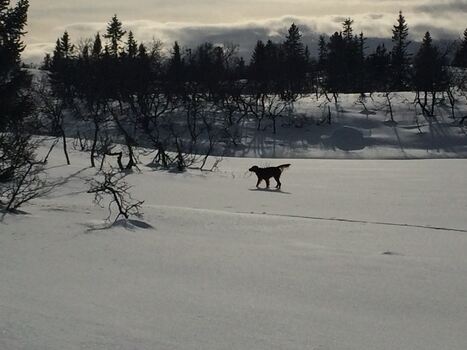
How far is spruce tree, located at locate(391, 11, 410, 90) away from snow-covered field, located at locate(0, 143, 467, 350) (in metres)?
62.2

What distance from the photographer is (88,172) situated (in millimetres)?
19828

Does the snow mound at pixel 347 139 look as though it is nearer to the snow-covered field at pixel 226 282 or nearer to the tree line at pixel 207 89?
the tree line at pixel 207 89

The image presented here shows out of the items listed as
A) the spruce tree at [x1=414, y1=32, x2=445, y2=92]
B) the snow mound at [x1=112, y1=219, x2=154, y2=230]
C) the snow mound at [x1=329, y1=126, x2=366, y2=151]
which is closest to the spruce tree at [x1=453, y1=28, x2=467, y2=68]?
the spruce tree at [x1=414, y1=32, x2=445, y2=92]

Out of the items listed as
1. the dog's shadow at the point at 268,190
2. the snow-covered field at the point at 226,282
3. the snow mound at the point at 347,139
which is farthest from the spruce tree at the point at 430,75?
the snow-covered field at the point at 226,282

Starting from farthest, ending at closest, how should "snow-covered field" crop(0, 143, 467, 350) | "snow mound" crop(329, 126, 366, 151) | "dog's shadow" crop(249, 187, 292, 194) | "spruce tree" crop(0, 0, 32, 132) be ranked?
"snow mound" crop(329, 126, 366, 151) → "spruce tree" crop(0, 0, 32, 132) → "dog's shadow" crop(249, 187, 292, 194) → "snow-covered field" crop(0, 143, 467, 350)

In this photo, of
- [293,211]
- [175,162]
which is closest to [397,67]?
[175,162]

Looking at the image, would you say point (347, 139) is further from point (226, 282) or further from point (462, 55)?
point (226, 282)

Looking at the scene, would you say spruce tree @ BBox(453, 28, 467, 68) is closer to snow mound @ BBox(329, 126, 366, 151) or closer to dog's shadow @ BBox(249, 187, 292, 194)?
snow mound @ BBox(329, 126, 366, 151)

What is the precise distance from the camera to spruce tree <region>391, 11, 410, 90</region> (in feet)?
227

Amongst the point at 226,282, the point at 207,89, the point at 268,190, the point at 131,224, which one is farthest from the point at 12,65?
the point at 207,89

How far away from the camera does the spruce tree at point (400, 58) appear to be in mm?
69312

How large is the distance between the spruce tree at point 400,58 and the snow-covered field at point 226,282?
204 ft

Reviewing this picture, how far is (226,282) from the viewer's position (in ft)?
17.6

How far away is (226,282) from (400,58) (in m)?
72.9
